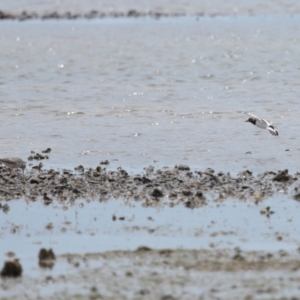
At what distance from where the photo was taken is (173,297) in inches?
299

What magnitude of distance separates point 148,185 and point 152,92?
11.2m

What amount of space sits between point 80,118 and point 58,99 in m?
3.17

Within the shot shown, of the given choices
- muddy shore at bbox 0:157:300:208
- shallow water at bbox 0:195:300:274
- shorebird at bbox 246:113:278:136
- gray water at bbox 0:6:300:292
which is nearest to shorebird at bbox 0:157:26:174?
muddy shore at bbox 0:157:300:208

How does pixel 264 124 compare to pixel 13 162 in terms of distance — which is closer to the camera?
pixel 13 162

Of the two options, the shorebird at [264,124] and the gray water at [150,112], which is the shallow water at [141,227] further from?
the shorebird at [264,124]

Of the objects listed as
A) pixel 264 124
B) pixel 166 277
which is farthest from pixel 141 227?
pixel 264 124

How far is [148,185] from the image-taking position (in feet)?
39.7

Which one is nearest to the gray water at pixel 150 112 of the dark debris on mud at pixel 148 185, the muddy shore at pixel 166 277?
the dark debris on mud at pixel 148 185

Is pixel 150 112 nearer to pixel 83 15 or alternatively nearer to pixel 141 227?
pixel 141 227

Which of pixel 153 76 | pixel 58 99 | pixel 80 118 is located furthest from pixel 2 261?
pixel 153 76

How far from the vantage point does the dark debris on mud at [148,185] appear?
38.0 ft

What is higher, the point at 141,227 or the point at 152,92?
the point at 152,92

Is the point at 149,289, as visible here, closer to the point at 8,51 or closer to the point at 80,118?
the point at 80,118

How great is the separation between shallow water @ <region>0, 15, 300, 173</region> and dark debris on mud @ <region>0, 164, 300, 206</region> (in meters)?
1.02
